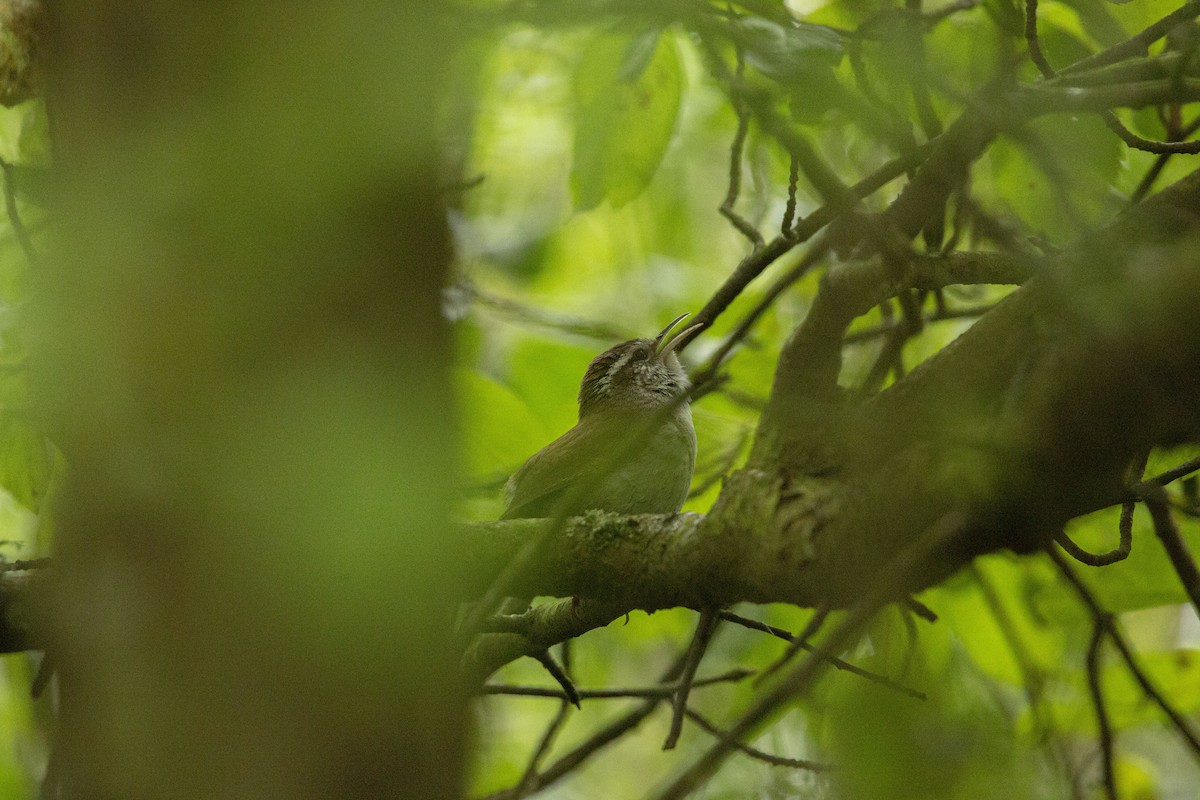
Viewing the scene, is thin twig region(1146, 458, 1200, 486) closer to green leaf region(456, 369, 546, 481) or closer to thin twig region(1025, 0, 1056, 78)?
thin twig region(1025, 0, 1056, 78)

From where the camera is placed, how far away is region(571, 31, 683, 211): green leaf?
3.35 meters

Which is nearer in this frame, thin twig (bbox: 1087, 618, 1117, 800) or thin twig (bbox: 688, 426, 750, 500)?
thin twig (bbox: 1087, 618, 1117, 800)

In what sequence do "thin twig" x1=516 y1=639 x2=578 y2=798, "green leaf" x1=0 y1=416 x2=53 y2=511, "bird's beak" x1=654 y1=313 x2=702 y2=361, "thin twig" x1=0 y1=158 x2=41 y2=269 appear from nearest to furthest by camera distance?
"thin twig" x1=0 y1=158 x2=41 y2=269 < "green leaf" x1=0 y1=416 x2=53 y2=511 < "thin twig" x1=516 y1=639 x2=578 y2=798 < "bird's beak" x1=654 y1=313 x2=702 y2=361

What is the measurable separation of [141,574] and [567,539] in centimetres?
128

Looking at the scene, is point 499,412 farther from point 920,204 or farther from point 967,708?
point 967,708

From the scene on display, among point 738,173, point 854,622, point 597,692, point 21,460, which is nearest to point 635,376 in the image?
point 738,173

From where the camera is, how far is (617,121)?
3383 millimetres

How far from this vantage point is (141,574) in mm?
1513

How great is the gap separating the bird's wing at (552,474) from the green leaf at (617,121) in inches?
49.3

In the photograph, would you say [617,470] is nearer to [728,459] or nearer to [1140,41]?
[728,459]

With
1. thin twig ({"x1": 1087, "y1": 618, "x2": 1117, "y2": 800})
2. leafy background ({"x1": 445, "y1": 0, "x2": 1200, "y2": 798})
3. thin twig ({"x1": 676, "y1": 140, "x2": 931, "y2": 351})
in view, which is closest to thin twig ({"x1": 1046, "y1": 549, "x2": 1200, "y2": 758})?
thin twig ({"x1": 1087, "y1": 618, "x2": 1117, "y2": 800})

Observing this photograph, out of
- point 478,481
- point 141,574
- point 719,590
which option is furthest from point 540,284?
point 141,574

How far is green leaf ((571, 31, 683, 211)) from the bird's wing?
1.25 m

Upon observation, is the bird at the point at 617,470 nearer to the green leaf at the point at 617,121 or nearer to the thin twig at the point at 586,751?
the green leaf at the point at 617,121
